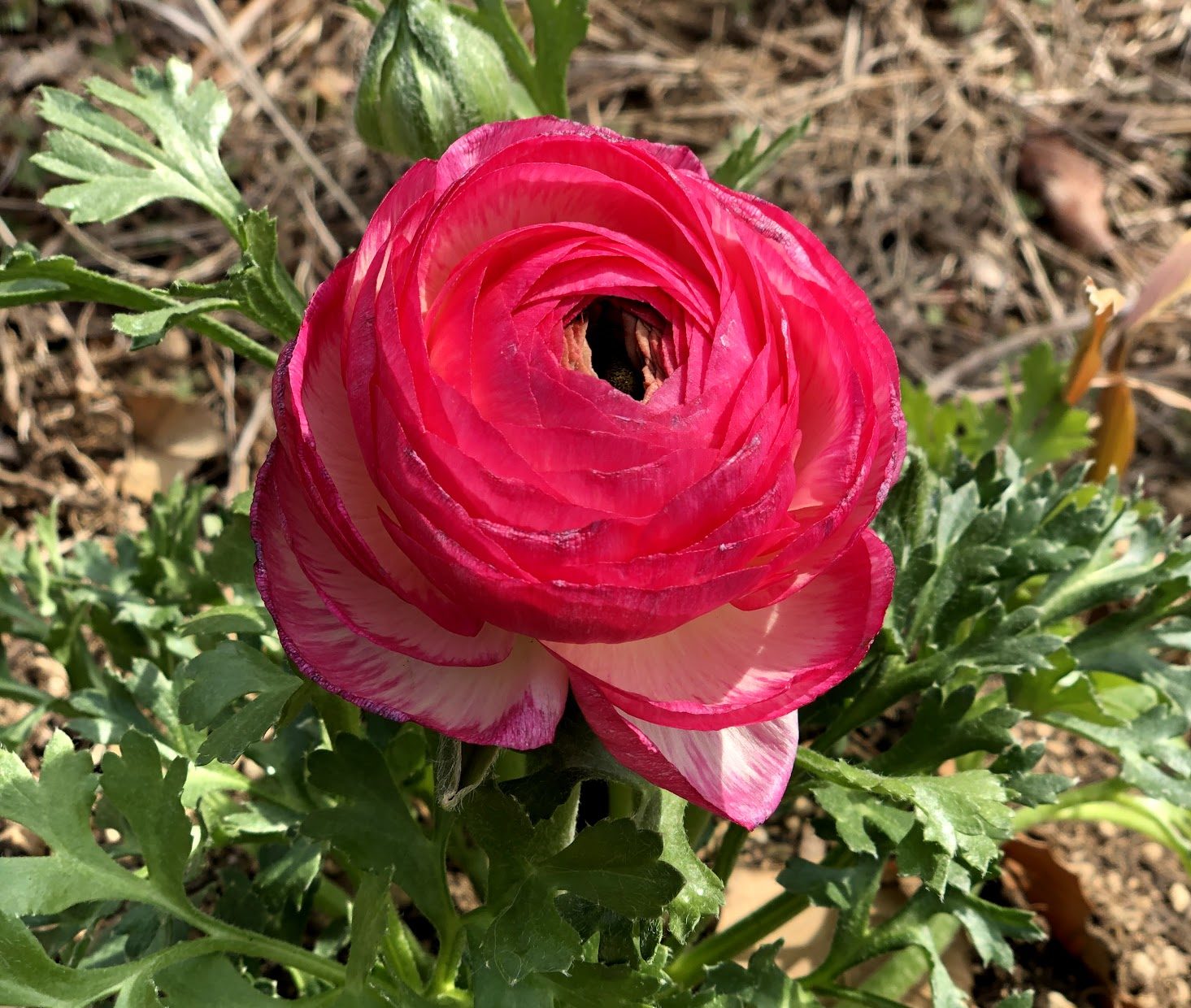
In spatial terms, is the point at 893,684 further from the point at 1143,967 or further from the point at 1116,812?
the point at 1143,967

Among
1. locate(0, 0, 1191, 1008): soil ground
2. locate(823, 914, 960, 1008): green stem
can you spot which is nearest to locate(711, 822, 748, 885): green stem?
locate(823, 914, 960, 1008): green stem

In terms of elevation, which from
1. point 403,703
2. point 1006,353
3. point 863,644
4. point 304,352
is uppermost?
point 304,352

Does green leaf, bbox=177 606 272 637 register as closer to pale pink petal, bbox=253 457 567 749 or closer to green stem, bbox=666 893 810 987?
pale pink petal, bbox=253 457 567 749

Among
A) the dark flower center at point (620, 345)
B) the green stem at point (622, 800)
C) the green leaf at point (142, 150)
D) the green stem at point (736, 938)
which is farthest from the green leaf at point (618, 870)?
the green leaf at point (142, 150)

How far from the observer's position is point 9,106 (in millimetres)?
2482

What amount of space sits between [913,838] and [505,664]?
1.57 ft

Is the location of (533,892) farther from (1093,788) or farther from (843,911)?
(1093,788)

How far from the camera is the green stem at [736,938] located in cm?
134

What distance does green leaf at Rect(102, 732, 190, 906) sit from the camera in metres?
0.97

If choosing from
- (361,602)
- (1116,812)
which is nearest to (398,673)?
(361,602)

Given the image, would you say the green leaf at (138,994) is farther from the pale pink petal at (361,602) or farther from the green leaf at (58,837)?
the pale pink petal at (361,602)

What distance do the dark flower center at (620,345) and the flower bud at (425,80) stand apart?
18.1 inches

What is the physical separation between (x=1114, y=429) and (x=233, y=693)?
4.77ft

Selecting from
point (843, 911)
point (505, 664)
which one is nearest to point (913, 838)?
point (843, 911)
